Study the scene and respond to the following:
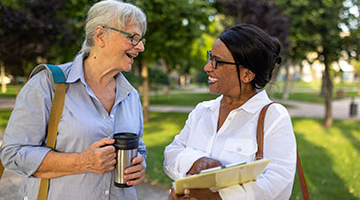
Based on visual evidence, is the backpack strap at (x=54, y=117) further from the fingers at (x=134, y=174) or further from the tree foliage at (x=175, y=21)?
the tree foliage at (x=175, y=21)

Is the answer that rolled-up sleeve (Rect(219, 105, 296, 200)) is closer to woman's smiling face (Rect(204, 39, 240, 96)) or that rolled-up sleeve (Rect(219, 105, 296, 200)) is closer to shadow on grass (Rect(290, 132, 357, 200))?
woman's smiling face (Rect(204, 39, 240, 96))

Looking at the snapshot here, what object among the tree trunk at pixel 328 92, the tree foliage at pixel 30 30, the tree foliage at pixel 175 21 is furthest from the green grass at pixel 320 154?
the tree foliage at pixel 30 30

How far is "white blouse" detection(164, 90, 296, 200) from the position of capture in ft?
5.31

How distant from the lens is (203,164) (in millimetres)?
1727

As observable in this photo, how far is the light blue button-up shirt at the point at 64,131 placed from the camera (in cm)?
171

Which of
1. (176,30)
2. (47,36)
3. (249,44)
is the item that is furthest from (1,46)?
(249,44)

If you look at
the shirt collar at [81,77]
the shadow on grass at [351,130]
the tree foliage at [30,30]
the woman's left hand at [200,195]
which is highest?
the tree foliage at [30,30]

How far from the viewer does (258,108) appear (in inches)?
72.3

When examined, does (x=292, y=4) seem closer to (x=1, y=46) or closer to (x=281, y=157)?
(x=1, y=46)

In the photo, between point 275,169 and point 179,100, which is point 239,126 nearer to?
point 275,169

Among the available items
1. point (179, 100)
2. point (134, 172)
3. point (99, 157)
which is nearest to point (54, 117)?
point (99, 157)

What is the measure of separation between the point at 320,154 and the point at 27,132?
7485mm

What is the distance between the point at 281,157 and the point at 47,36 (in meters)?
9.27

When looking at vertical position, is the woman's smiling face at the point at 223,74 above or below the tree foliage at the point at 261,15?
below
